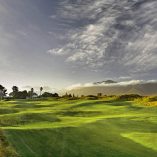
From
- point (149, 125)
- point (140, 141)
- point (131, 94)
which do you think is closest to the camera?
point (140, 141)

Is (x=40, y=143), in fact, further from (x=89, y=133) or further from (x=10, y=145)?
(x=89, y=133)

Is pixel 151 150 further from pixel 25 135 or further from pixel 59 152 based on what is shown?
pixel 25 135

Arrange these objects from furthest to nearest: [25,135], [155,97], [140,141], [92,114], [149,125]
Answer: [155,97] < [92,114] < [149,125] < [140,141] < [25,135]

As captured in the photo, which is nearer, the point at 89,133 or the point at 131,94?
the point at 89,133

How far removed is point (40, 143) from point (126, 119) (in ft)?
82.7

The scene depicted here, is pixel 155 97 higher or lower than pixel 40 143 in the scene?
higher

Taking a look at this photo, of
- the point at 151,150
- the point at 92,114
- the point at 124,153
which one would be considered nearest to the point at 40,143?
the point at 124,153

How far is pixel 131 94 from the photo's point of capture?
436 feet

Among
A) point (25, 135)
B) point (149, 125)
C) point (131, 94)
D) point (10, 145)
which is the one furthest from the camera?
point (131, 94)

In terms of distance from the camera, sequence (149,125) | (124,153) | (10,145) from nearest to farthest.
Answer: (10,145), (124,153), (149,125)

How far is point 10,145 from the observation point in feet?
97.0

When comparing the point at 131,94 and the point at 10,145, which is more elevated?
the point at 131,94

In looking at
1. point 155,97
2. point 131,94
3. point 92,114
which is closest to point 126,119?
point 92,114

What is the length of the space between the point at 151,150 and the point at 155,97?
8266cm
